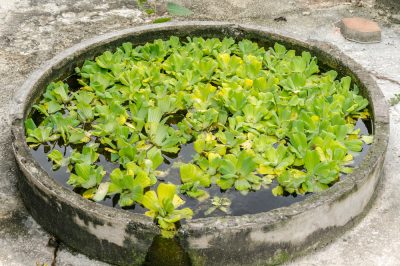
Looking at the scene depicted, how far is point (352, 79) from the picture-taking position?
11.4ft

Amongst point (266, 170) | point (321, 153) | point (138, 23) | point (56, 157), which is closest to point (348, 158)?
point (321, 153)

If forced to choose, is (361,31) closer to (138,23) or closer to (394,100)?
(394,100)

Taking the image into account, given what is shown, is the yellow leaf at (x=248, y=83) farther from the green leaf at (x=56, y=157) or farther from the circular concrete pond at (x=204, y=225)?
the green leaf at (x=56, y=157)

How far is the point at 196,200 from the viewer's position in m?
2.61

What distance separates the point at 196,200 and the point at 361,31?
92.5 inches

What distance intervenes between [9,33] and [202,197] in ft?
8.12

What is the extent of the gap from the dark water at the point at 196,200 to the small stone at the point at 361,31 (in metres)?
1.65

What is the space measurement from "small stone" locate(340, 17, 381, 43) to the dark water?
1.65 meters

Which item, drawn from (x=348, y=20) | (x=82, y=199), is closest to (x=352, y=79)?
(x=348, y=20)

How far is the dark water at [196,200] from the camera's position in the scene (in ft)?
8.45

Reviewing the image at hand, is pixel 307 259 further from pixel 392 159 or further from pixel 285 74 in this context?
pixel 285 74

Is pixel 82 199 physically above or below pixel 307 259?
above

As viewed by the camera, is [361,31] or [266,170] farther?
[361,31]

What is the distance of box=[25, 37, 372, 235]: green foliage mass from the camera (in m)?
2.66
